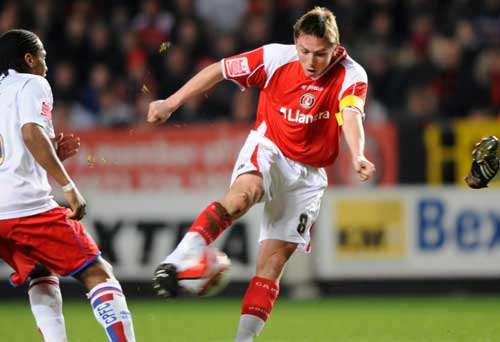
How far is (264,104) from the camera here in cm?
732

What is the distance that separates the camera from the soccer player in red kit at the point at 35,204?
6.19 m

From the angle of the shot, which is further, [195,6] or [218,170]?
[195,6]

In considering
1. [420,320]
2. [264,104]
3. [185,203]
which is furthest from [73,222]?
[185,203]

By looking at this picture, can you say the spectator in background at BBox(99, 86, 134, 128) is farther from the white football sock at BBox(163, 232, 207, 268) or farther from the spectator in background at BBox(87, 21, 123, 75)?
the white football sock at BBox(163, 232, 207, 268)

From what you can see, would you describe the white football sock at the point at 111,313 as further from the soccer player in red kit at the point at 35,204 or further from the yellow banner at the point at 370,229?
the yellow banner at the point at 370,229

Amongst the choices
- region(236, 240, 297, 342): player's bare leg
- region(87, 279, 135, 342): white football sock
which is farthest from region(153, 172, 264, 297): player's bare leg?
region(236, 240, 297, 342): player's bare leg

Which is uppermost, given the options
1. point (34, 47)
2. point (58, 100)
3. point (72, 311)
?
point (34, 47)

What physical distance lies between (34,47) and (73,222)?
1.03 m

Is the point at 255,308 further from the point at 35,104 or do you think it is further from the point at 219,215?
the point at 35,104

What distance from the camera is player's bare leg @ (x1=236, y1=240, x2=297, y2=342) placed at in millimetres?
7047

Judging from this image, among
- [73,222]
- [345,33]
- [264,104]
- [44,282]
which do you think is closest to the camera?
[73,222]

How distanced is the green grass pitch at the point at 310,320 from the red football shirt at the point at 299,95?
2.15 meters

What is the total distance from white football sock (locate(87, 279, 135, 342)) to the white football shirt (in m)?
0.56

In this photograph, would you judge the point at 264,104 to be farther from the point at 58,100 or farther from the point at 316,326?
the point at 58,100
